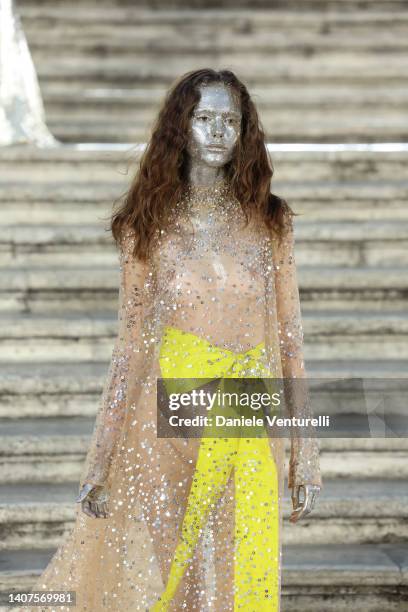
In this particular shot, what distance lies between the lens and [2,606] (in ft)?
10.5

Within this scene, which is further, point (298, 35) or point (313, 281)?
point (298, 35)

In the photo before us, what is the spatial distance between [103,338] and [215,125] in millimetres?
2391

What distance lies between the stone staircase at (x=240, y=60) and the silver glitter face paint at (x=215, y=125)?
12.2ft

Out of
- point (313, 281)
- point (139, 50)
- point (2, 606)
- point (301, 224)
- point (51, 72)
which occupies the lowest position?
point (2, 606)

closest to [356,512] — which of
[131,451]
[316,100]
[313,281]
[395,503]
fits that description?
[395,503]

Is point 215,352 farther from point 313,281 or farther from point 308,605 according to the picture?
point 313,281

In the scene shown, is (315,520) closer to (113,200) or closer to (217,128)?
(217,128)

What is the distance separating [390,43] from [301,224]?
3.05m

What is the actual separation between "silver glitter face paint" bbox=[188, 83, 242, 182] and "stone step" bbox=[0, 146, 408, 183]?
3138 mm

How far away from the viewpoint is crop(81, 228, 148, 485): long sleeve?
7.12 ft

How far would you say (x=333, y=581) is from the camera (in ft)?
11.0

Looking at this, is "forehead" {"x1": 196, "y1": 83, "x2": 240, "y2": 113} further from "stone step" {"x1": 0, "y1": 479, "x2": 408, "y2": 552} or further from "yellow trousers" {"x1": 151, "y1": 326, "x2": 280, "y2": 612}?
"stone step" {"x1": 0, "y1": 479, "x2": 408, "y2": 552}

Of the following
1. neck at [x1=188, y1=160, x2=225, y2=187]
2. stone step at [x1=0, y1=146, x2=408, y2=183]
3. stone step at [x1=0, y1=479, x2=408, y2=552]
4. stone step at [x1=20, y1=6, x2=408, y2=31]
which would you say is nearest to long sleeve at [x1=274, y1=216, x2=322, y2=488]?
neck at [x1=188, y1=160, x2=225, y2=187]

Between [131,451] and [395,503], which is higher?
[395,503]
